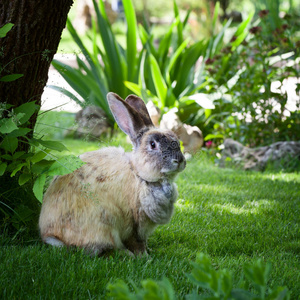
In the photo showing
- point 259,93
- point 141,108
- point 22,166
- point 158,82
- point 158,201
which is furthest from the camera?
point 158,82

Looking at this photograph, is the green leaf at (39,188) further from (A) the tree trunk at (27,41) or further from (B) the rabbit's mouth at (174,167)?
(B) the rabbit's mouth at (174,167)

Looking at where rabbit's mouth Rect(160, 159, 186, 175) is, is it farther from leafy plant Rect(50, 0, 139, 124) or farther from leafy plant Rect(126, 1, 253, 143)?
leafy plant Rect(50, 0, 139, 124)

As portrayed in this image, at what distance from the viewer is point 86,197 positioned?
264 cm

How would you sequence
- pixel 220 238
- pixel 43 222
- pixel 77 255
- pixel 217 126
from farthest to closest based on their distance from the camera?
pixel 217 126 → pixel 220 238 → pixel 43 222 → pixel 77 255

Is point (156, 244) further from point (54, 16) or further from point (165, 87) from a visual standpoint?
point (165, 87)

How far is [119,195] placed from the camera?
271cm

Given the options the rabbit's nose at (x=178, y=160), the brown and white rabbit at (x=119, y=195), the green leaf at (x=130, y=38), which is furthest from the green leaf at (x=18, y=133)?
the green leaf at (x=130, y=38)

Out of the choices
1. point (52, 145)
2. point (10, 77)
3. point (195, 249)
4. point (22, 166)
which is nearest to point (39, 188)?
point (52, 145)

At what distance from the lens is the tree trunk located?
2721mm

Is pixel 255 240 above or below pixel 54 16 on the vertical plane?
below

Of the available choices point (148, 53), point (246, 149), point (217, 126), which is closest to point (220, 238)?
point (246, 149)

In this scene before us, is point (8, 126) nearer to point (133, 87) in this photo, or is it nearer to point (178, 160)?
A: point (178, 160)

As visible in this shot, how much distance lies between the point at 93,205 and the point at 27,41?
3.83ft

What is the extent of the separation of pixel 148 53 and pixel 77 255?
4.58 meters
